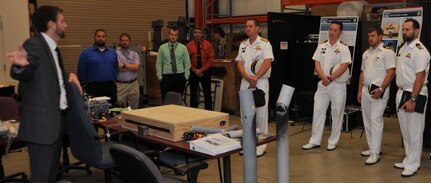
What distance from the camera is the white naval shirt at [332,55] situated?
5520mm

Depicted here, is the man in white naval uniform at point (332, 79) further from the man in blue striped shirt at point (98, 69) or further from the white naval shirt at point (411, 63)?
the man in blue striped shirt at point (98, 69)

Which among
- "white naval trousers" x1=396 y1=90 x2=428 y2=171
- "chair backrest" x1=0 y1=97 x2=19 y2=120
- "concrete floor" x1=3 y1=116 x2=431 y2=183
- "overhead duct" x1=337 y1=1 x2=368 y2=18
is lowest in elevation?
"concrete floor" x1=3 y1=116 x2=431 y2=183

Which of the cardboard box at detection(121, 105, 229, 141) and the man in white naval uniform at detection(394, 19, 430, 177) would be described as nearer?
the cardboard box at detection(121, 105, 229, 141)

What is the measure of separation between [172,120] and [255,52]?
2.26 m

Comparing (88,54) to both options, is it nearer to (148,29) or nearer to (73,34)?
(73,34)

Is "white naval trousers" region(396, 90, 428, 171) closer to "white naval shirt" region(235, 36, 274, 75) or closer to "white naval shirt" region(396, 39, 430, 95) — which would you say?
"white naval shirt" region(396, 39, 430, 95)

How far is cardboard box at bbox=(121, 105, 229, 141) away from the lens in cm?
329

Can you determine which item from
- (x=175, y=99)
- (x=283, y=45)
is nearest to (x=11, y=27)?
(x=175, y=99)

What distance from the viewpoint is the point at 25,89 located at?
2.95 m

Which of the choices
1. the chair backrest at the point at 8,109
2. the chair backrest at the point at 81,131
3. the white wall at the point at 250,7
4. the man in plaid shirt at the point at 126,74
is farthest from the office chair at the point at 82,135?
the white wall at the point at 250,7

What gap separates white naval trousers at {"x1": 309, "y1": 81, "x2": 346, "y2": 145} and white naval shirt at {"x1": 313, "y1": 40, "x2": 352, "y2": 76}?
0.20 m

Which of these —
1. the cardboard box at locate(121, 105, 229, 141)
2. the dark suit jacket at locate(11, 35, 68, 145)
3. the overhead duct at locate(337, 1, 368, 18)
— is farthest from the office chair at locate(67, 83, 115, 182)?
the overhead duct at locate(337, 1, 368, 18)

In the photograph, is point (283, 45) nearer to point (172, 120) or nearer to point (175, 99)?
point (175, 99)

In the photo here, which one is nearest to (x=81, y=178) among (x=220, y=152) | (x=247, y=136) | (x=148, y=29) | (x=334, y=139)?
(x=220, y=152)
